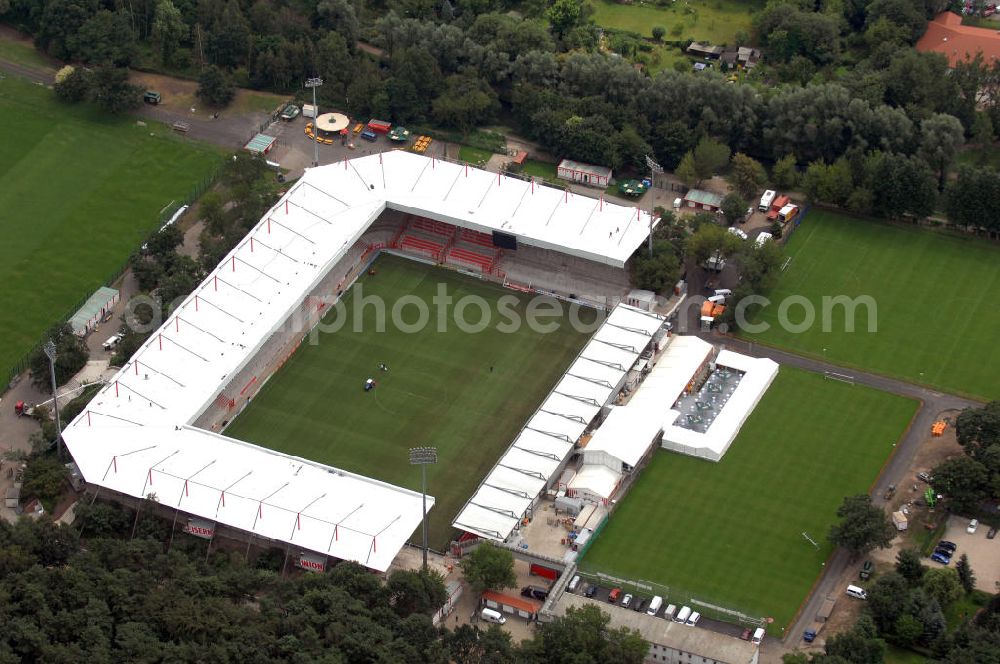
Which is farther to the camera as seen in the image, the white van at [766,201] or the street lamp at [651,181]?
the white van at [766,201]

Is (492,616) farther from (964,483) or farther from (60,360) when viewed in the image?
(60,360)

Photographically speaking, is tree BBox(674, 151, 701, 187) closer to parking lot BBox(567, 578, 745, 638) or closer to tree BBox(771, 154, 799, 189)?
tree BBox(771, 154, 799, 189)

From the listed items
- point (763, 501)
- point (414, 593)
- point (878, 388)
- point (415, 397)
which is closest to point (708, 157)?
point (878, 388)

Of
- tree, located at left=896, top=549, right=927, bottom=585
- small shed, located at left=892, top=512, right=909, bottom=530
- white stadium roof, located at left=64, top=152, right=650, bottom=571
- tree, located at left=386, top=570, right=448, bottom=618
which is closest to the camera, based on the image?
tree, located at left=386, top=570, right=448, bottom=618

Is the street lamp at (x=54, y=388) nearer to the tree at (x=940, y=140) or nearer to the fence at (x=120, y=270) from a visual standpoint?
the fence at (x=120, y=270)

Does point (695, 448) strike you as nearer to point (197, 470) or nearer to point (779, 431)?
point (779, 431)

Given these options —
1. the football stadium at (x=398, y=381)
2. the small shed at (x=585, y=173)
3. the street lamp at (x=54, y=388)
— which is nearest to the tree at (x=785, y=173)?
the small shed at (x=585, y=173)

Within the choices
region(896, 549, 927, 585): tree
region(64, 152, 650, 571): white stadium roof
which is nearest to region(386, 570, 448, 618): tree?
region(64, 152, 650, 571): white stadium roof
